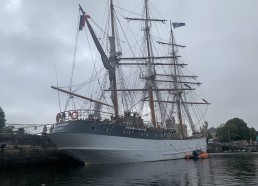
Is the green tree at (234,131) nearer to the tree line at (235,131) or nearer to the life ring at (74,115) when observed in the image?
the tree line at (235,131)

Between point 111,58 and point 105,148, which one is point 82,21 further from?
point 105,148

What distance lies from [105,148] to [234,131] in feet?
284

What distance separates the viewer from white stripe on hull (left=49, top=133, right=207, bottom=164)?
1426 inches

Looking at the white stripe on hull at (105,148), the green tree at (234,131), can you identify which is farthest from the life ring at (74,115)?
the green tree at (234,131)

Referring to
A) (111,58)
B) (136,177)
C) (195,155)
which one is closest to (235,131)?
(195,155)

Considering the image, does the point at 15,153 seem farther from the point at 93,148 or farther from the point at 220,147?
the point at 220,147

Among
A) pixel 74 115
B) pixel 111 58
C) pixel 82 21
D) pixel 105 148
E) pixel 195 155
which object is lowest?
pixel 195 155

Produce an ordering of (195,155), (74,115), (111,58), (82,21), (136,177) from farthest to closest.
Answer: (195,155) < (111,58) < (82,21) < (74,115) < (136,177)

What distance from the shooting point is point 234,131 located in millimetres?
113625

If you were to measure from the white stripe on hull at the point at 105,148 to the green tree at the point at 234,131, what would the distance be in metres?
73.6

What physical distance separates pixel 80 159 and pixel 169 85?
111ft

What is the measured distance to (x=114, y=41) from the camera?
155 ft

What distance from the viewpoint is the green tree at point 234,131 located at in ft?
373

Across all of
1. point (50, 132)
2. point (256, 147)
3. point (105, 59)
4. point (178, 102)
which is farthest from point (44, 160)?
point (256, 147)
